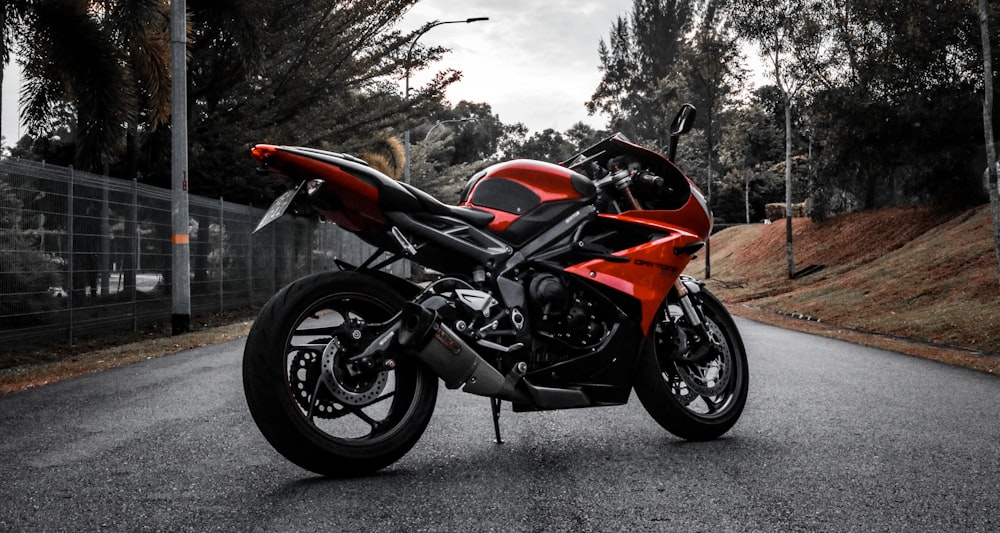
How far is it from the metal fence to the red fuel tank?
7334 millimetres

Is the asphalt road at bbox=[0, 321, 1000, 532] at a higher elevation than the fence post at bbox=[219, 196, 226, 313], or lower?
lower

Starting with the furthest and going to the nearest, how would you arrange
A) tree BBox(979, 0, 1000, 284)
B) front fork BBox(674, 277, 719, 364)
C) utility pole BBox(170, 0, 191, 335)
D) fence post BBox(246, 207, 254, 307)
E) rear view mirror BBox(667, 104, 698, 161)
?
fence post BBox(246, 207, 254, 307) → tree BBox(979, 0, 1000, 284) → utility pole BBox(170, 0, 191, 335) → front fork BBox(674, 277, 719, 364) → rear view mirror BBox(667, 104, 698, 161)

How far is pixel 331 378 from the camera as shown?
3691 millimetres

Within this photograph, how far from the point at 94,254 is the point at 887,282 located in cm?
1850

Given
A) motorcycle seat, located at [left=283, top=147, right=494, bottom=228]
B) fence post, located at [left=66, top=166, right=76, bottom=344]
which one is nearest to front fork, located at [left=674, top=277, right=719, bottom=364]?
motorcycle seat, located at [left=283, top=147, right=494, bottom=228]

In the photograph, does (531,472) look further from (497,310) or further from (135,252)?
(135,252)

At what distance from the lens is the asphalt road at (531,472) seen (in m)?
3.16

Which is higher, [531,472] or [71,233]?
[71,233]

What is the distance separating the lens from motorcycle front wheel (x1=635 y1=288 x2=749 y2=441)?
446 centimetres

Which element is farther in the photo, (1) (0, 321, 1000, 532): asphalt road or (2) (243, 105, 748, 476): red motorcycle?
(2) (243, 105, 748, 476): red motorcycle

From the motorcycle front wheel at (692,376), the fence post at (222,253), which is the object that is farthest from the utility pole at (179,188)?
the motorcycle front wheel at (692,376)

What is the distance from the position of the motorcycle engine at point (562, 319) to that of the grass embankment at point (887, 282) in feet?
24.3

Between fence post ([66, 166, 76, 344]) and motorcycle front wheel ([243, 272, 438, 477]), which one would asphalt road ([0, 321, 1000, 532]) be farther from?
fence post ([66, 166, 76, 344])

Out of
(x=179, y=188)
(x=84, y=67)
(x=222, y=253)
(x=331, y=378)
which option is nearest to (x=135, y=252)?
(x=179, y=188)
